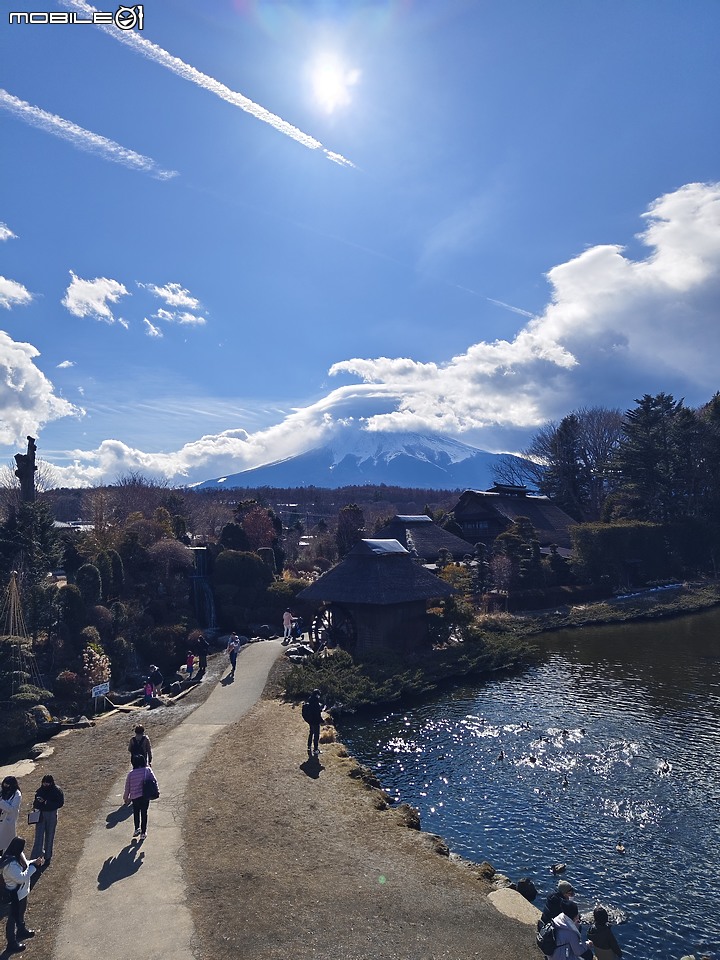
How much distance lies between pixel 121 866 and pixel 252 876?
2.39 meters

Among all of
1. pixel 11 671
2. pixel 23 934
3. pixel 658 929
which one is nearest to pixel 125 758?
pixel 11 671

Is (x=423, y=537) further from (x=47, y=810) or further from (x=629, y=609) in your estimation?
(x=47, y=810)

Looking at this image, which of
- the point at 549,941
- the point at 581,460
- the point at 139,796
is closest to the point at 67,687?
the point at 139,796

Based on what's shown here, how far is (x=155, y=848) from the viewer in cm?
1120

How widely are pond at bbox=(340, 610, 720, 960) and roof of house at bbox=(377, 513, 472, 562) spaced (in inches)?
914

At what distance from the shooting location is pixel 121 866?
10.5 meters

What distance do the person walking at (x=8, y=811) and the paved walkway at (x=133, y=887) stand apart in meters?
1.40

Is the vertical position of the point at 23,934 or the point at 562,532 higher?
the point at 562,532

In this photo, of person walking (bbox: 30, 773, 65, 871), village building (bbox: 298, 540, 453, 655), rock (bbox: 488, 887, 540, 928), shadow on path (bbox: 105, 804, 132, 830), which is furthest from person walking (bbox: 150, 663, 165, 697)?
rock (bbox: 488, 887, 540, 928)

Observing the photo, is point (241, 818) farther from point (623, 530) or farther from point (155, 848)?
point (623, 530)

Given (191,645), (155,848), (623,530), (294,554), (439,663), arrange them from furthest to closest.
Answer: (294,554), (623,530), (191,645), (439,663), (155,848)

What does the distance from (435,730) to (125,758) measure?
9533 mm

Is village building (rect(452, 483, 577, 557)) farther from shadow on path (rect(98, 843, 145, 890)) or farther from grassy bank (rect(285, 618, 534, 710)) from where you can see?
shadow on path (rect(98, 843, 145, 890))

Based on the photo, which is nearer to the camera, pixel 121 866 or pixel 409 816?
pixel 121 866
